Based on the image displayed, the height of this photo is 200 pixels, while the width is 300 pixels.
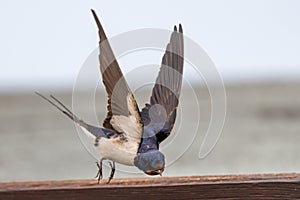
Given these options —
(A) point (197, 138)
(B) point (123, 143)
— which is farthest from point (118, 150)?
(A) point (197, 138)

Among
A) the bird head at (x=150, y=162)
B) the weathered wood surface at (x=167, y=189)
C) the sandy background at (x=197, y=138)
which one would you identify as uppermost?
the bird head at (x=150, y=162)

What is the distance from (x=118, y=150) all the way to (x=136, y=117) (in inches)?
1.0

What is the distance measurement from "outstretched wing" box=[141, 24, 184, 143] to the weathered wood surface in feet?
0.10

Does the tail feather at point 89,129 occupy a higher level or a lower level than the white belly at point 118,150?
higher

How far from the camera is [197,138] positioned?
1456mm

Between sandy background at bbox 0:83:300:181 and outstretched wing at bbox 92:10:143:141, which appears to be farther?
sandy background at bbox 0:83:300:181

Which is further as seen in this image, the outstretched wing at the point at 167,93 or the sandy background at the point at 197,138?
the sandy background at the point at 197,138

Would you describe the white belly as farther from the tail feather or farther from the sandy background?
the sandy background

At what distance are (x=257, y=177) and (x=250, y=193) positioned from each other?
15mm

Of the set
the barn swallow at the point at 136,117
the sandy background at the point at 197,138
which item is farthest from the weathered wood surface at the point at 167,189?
the sandy background at the point at 197,138

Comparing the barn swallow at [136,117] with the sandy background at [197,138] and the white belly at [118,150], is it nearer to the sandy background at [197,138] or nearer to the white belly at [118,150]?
the white belly at [118,150]

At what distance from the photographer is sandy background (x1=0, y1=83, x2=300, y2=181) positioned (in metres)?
1.34

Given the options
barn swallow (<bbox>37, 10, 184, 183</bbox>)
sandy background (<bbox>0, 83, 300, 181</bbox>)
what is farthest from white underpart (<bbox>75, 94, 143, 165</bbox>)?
sandy background (<bbox>0, 83, 300, 181</bbox>)

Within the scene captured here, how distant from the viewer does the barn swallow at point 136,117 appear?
0.42 meters
